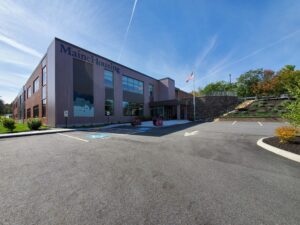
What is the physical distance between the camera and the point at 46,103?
19.5 meters

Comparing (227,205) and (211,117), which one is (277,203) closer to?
(227,205)

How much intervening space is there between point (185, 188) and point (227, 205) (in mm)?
851

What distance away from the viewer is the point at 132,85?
27203mm

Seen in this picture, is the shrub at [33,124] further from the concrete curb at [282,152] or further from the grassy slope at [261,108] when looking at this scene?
the grassy slope at [261,108]

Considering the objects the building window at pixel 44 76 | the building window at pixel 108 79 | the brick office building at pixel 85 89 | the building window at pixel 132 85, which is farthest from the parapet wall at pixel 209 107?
the building window at pixel 44 76

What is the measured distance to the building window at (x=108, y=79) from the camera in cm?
2233

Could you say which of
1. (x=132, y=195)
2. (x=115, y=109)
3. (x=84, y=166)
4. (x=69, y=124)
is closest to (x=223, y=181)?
(x=132, y=195)

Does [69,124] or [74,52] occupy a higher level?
[74,52]

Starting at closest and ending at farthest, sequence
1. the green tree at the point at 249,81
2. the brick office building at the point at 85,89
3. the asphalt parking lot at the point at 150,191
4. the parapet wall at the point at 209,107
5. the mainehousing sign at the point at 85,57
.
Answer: the asphalt parking lot at the point at 150,191 < the brick office building at the point at 85,89 < the mainehousing sign at the point at 85,57 < the parapet wall at the point at 209,107 < the green tree at the point at 249,81

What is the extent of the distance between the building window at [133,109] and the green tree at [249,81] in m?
35.8

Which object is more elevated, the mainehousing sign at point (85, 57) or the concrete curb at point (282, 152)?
the mainehousing sign at point (85, 57)

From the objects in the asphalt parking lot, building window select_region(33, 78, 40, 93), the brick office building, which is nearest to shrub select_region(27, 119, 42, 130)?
the brick office building

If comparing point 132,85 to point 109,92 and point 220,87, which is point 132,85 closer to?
point 109,92

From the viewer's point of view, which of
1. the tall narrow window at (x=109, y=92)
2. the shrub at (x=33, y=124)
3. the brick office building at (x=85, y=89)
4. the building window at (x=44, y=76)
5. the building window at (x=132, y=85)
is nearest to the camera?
the shrub at (x=33, y=124)
